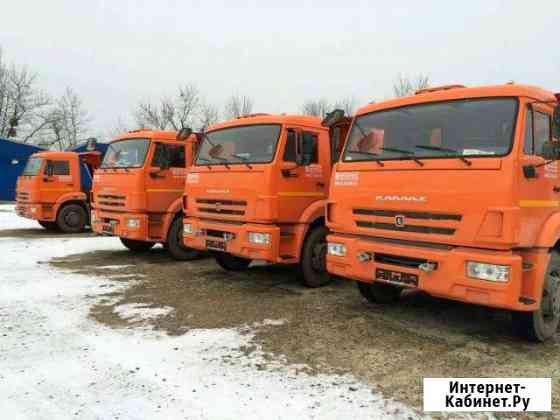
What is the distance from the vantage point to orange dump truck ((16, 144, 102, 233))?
46.6 feet

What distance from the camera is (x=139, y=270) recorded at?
870 cm

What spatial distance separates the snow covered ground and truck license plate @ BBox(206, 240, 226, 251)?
1421mm

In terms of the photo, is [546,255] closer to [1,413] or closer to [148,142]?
[1,413]

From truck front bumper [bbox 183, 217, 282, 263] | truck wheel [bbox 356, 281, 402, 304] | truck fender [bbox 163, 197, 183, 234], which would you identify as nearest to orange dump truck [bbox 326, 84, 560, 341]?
truck wheel [bbox 356, 281, 402, 304]

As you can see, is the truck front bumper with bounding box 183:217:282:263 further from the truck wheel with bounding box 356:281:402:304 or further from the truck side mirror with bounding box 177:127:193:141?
the truck side mirror with bounding box 177:127:193:141

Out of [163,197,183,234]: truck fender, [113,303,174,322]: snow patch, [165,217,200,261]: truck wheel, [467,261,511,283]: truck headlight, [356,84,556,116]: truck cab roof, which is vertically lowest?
[113,303,174,322]: snow patch

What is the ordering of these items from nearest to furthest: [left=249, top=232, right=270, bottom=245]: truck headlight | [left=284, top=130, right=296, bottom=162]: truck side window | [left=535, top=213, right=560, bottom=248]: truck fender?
[left=535, top=213, right=560, bottom=248]: truck fender
[left=249, top=232, right=270, bottom=245]: truck headlight
[left=284, top=130, right=296, bottom=162]: truck side window

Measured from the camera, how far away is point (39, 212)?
1416 centimetres

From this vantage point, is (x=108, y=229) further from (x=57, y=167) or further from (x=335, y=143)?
(x=57, y=167)

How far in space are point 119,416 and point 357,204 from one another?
124 inches

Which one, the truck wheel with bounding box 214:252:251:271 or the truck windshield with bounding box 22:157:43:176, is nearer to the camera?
the truck wheel with bounding box 214:252:251:271

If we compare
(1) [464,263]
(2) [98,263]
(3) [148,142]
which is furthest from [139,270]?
(1) [464,263]

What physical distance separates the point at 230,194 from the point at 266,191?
0.66 m

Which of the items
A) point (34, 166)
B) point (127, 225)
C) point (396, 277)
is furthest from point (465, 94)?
point (34, 166)
